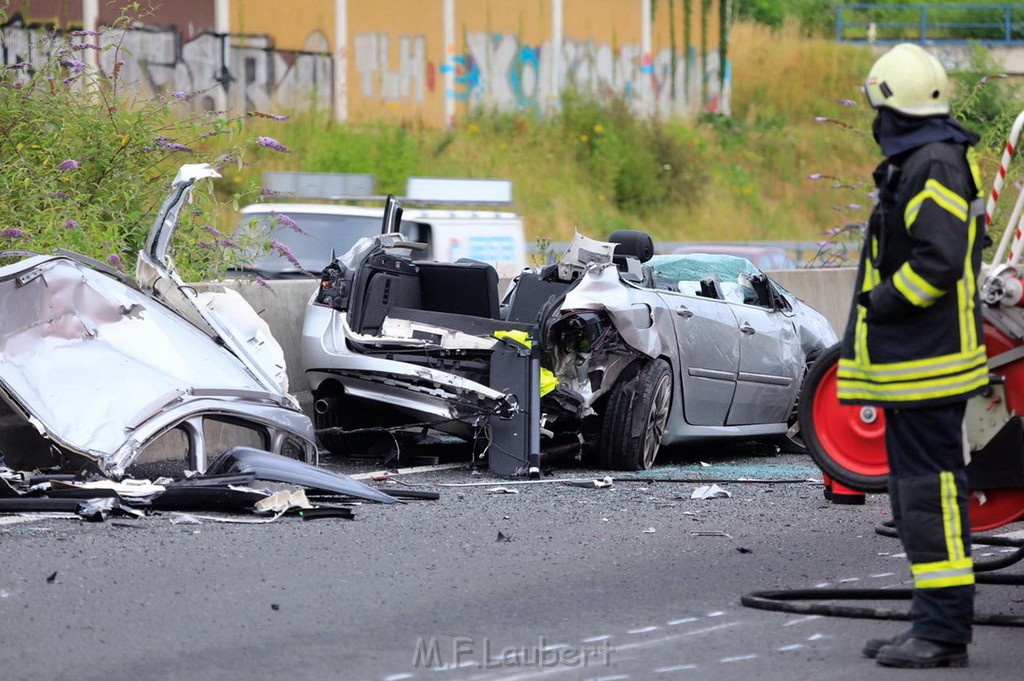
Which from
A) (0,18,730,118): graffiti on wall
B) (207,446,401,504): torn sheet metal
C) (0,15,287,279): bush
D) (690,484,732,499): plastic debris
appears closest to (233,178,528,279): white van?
(0,15,287,279): bush

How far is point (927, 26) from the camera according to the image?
47188 mm

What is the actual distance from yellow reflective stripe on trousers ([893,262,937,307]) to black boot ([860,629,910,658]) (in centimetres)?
Answer: 106

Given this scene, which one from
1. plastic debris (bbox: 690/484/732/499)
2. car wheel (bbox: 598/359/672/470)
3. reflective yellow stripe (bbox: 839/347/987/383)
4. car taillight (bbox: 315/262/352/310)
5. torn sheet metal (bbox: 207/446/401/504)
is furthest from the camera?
car taillight (bbox: 315/262/352/310)

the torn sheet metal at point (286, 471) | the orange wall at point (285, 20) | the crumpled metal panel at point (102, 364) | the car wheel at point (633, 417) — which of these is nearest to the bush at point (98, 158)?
the crumpled metal panel at point (102, 364)

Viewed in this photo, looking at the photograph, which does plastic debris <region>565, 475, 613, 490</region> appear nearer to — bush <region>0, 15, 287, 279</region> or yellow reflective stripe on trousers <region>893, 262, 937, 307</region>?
bush <region>0, 15, 287, 279</region>

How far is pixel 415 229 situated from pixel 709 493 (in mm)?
7050

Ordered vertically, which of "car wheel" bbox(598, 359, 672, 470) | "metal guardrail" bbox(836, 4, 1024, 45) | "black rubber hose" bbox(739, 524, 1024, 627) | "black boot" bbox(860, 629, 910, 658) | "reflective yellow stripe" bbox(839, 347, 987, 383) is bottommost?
"car wheel" bbox(598, 359, 672, 470)

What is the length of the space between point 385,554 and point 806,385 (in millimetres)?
1968

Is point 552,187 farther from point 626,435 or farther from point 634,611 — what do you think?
point 634,611

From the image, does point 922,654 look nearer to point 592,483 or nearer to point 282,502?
point 282,502

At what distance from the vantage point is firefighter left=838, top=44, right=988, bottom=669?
5.21 metres

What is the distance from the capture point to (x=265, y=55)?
3328cm

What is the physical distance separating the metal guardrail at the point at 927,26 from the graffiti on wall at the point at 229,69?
710 inches

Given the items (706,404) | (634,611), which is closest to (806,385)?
(634,611)
